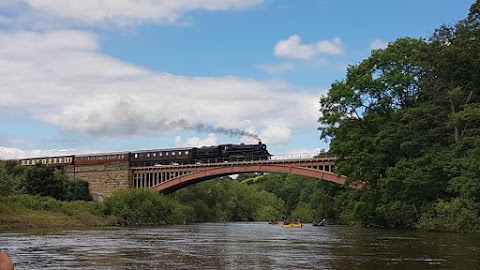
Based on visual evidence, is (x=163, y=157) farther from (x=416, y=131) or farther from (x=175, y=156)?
(x=416, y=131)

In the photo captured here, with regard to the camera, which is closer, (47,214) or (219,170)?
(47,214)

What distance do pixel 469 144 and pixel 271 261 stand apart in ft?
96.8

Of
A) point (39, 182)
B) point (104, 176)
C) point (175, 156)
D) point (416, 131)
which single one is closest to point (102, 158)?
point (104, 176)

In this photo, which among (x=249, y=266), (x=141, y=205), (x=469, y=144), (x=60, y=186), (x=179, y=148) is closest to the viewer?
(x=249, y=266)

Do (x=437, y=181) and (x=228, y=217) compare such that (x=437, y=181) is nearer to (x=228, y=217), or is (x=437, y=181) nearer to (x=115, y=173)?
(x=115, y=173)

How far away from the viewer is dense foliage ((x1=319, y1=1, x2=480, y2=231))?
46556 millimetres

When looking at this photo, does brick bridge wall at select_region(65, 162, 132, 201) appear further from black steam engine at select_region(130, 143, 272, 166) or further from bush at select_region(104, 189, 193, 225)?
bush at select_region(104, 189, 193, 225)

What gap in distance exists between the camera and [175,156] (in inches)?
3506

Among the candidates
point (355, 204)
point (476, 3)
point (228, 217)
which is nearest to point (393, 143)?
point (355, 204)

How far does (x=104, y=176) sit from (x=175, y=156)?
12.3m

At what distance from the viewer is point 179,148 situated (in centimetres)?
8975

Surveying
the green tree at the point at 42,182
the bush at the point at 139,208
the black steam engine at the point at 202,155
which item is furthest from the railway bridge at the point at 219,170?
the green tree at the point at 42,182

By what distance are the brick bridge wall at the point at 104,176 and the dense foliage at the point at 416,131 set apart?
38.0 meters

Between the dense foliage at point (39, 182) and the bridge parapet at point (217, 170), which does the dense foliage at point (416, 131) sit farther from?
the dense foliage at point (39, 182)
